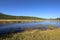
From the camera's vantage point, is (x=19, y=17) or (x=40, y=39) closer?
(x=40, y=39)

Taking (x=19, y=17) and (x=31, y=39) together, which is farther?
(x=19, y=17)

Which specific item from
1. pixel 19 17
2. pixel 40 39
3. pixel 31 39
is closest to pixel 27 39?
pixel 31 39

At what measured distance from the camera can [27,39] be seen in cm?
1252

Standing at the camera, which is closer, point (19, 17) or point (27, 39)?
point (27, 39)

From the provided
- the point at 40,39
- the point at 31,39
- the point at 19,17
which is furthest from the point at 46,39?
the point at 19,17

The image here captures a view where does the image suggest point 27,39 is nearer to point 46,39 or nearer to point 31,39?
point 31,39

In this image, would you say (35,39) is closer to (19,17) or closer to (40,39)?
(40,39)

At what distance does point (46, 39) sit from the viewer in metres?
12.7

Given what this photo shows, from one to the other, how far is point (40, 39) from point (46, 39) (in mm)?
665

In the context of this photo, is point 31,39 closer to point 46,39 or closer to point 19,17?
point 46,39

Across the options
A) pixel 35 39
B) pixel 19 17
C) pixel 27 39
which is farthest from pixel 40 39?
pixel 19 17

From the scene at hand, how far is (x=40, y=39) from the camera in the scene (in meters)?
12.6

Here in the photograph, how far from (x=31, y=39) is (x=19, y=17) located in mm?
169158

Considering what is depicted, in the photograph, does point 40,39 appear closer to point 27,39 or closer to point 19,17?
point 27,39
